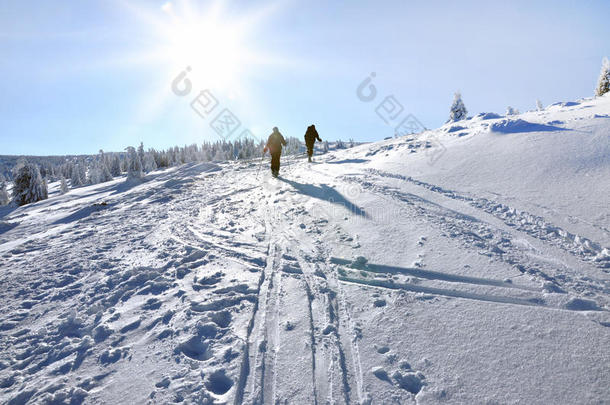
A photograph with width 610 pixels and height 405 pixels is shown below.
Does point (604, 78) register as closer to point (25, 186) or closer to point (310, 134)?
point (310, 134)

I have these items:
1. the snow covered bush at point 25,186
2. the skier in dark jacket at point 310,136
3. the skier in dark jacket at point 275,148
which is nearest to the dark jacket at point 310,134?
the skier in dark jacket at point 310,136

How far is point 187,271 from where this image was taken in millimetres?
4191

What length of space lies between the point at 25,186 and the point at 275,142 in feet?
66.0

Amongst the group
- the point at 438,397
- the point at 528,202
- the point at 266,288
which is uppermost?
the point at 528,202

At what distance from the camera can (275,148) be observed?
40.4 ft

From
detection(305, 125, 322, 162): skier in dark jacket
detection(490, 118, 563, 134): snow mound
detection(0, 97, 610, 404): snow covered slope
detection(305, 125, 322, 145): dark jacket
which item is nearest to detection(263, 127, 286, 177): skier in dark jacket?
detection(305, 125, 322, 162): skier in dark jacket

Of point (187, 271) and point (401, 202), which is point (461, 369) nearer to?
point (187, 271)

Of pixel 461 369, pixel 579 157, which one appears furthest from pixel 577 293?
pixel 579 157

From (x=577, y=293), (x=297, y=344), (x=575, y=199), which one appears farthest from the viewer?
(x=575, y=199)

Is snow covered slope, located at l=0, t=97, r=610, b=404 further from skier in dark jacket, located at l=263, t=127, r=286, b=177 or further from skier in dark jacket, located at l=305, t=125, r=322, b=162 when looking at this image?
skier in dark jacket, located at l=305, t=125, r=322, b=162

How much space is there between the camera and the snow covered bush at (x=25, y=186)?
1955cm

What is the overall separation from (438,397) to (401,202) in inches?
179

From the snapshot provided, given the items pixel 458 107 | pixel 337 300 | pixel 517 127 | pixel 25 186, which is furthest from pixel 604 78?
pixel 25 186

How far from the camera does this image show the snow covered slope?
225cm
